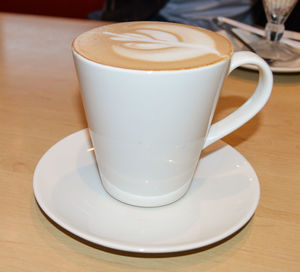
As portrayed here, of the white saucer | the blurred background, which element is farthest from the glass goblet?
the blurred background

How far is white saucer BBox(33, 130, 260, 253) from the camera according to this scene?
13.7 inches

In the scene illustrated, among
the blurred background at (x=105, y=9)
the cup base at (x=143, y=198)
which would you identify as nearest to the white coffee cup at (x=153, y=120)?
the cup base at (x=143, y=198)

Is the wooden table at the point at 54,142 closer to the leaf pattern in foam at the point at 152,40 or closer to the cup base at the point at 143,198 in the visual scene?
the cup base at the point at 143,198

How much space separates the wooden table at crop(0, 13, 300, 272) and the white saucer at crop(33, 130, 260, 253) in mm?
18

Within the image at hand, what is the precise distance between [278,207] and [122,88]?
0.21 metres

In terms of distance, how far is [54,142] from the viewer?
52cm

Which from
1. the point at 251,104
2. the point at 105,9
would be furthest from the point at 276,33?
the point at 105,9

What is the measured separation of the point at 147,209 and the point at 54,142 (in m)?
0.18

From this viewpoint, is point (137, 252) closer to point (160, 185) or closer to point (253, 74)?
point (160, 185)

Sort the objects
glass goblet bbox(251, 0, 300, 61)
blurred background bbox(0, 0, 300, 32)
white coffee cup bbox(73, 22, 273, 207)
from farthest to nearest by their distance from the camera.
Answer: blurred background bbox(0, 0, 300, 32), glass goblet bbox(251, 0, 300, 61), white coffee cup bbox(73, 22, 273, 207)

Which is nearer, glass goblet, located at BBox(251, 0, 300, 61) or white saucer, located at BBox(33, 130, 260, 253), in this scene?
white saucer, located at BBox(33, 130, 260, 253)

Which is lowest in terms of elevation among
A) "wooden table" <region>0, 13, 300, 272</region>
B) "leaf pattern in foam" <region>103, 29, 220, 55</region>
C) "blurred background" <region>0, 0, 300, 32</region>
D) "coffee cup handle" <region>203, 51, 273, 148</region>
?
"blurred background" <region>0, 0, 300, 32</region>

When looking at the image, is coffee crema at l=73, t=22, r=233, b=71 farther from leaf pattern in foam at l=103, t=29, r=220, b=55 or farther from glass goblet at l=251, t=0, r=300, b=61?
glass goblet at l=251, t=0, r=300, b=61

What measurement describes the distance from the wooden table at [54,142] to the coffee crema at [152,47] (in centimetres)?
16
